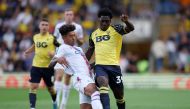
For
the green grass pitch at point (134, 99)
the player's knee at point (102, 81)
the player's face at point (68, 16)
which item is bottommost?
the green grass pitch at point (134, 99)

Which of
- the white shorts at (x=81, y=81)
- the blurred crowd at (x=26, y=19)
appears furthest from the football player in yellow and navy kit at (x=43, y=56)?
the blurred crowd at (x=26, y=19)

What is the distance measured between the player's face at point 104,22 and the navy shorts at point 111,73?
89cm

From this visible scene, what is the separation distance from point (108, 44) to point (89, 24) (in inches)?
725

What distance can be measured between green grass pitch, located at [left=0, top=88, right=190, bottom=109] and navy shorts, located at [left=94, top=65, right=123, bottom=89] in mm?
4577

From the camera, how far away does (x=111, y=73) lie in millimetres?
14820

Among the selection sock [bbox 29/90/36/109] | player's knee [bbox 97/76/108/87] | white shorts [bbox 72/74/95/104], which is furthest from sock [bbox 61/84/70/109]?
Result: white shorts [bbox 72/74/95/104]

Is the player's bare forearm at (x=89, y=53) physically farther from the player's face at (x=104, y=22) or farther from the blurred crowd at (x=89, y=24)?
the blurred crowd at (x=89, y=24)

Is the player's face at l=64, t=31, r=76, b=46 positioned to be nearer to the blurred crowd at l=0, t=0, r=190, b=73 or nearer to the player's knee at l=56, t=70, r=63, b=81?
the player's knee at l=56, t=70, r=63, b=81

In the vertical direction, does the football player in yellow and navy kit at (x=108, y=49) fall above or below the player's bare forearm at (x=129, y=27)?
below

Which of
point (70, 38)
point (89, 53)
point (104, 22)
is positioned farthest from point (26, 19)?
point (70, 38)

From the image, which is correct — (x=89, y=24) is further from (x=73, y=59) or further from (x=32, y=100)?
(x=73, y=59)

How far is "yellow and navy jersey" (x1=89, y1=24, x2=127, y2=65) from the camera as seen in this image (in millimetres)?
14828

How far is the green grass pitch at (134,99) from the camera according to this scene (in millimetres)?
20078

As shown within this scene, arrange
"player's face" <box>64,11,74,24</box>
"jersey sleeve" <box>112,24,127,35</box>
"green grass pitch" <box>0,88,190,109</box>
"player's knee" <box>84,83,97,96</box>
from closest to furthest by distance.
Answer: "player's knee" <box>84,83,97,96</box>
"jersey sleeve" <box>112,24,127,35</box>
"player's face" <box>64,11,74,24</box>
"green grass pitch" <box>0,88,190,109</box>
